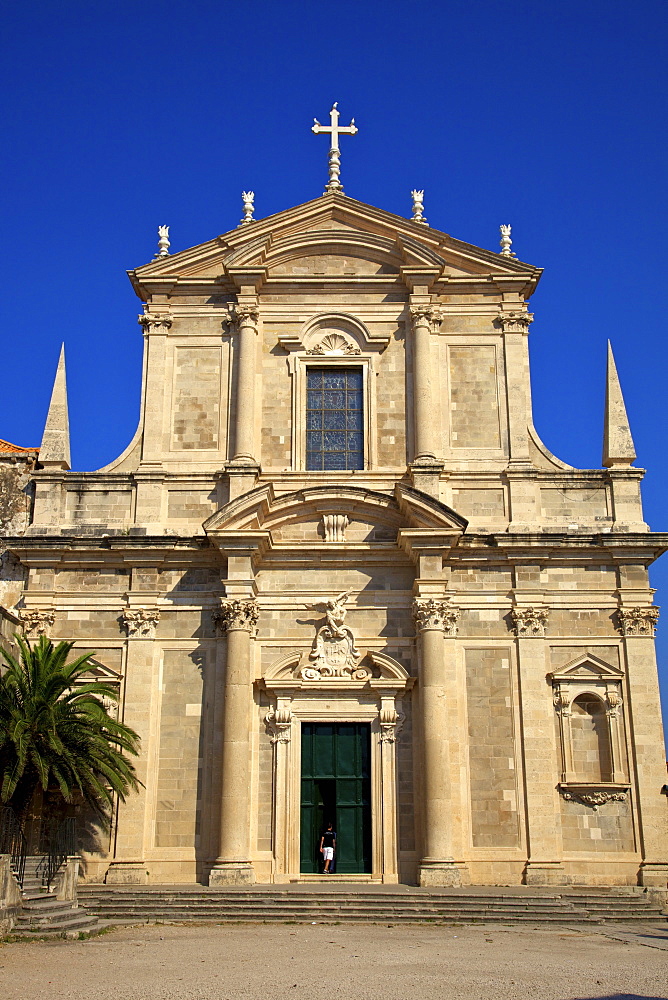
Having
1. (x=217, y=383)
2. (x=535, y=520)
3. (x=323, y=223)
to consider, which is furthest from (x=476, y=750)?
(x=323, y=223)

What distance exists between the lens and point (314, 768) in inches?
768

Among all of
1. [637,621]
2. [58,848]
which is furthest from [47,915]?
[637,621]

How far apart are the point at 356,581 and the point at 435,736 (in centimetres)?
325

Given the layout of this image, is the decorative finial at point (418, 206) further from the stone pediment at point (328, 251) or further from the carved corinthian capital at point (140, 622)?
the carved corinthian capital at point (140, 622)

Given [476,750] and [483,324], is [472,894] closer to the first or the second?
[476,750]

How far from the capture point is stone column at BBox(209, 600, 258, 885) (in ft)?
60.1

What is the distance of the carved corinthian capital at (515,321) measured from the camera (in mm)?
22047

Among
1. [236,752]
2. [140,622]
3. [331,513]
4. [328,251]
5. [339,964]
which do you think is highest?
[328,251]

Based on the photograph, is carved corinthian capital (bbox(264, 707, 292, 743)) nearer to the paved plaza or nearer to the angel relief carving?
the angel relief carving

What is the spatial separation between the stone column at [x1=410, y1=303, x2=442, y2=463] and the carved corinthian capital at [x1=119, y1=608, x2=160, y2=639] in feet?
18.6

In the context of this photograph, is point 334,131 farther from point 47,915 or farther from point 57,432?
point 47,915

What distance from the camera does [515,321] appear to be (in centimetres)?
2206

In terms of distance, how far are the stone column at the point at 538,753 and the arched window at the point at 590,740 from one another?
15.5 inches

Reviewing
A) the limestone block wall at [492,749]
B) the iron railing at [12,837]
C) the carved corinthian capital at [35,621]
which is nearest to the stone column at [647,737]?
the limestone block wall at [492,749]
